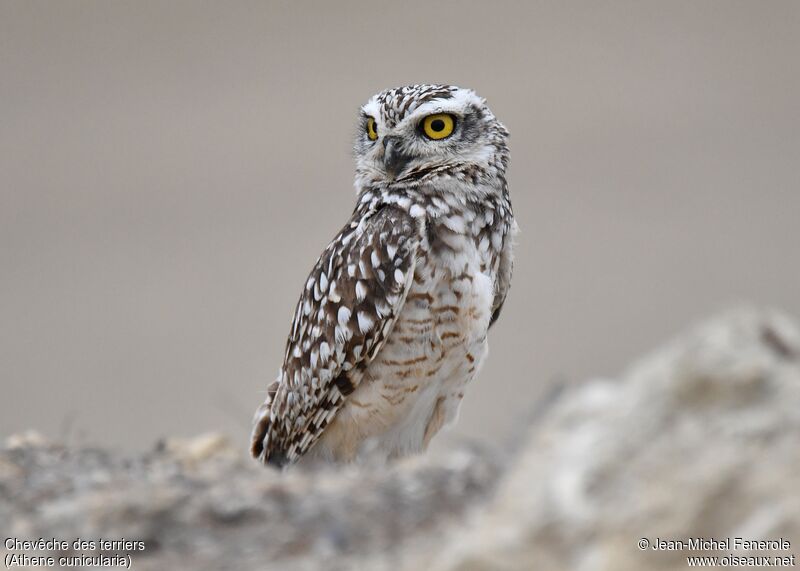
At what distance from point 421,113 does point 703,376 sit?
2842 mm

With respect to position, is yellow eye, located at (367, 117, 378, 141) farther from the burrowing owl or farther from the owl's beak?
the owl's beak

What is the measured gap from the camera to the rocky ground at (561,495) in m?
2.15

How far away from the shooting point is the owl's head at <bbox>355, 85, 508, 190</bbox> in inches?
194

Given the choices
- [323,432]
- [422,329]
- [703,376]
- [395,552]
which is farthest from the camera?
[323,432]

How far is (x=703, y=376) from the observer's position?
Answer: 92.0 inches

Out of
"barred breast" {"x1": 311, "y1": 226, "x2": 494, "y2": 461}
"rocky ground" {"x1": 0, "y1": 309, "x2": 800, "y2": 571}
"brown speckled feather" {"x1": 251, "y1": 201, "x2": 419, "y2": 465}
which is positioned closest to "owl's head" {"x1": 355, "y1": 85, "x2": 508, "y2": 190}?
"brown speckled feather" {"x1": 251, "y1": 201, "x2": 419, "y2": 465}

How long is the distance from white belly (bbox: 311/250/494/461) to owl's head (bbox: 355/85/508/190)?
553mm

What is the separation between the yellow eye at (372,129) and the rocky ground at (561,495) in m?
2.25

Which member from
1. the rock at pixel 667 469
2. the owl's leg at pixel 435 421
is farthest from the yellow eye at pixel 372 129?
the rock at pixel 667 469

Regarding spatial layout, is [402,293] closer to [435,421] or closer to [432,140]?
[435,421]

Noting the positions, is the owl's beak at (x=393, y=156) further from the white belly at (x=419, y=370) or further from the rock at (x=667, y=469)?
the rock at (x=667, y=469)

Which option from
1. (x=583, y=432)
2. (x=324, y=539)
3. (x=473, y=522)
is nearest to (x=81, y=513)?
(x=324, y=539)

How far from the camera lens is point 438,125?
498 cm

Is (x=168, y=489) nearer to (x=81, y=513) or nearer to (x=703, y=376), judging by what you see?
(x=81, y=513)
